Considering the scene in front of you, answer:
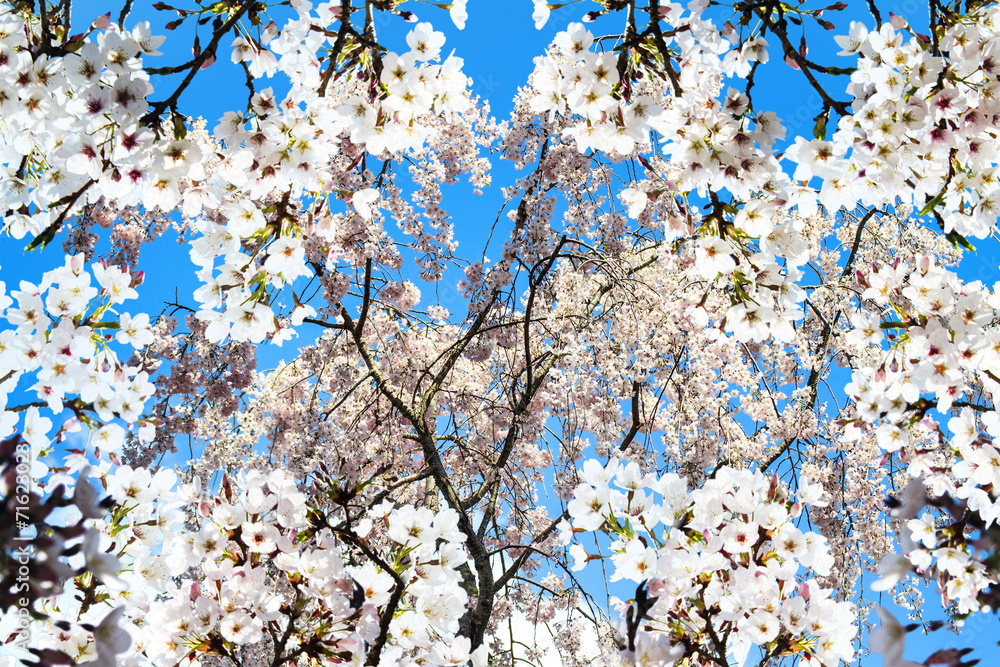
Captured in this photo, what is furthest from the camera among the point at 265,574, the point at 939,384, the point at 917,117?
the point at 939,384

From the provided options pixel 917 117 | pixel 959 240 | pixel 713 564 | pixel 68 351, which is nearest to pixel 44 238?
pixel 68 351

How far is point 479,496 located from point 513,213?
2.37 metres

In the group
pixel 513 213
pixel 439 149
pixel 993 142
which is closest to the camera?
pixel 993 142

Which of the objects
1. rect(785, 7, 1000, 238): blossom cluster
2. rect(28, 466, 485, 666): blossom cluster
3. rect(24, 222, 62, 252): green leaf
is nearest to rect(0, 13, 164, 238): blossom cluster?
rect(24, 222, 62, 252): green leaf

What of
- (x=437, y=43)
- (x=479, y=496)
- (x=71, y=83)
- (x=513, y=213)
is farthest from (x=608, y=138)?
(x=479, y=496)

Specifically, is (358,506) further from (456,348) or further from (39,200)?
(39,200)

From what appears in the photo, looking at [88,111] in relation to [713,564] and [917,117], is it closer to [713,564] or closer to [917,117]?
[713,564]

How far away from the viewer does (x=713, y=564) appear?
6.35 ft

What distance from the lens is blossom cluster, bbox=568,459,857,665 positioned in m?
1.91

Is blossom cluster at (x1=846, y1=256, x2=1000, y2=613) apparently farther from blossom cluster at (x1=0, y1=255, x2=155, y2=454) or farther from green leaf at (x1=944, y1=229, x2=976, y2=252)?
blossom cluster at (x1=0, y1=255, x2=155, y2=454)

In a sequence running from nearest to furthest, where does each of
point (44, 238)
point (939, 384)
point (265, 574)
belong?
point (44, 238)
point (265, 574)
point (939, 384)

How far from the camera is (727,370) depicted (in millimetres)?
6066

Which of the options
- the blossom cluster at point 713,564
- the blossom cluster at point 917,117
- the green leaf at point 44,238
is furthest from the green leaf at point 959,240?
the green leaf at point 44,238

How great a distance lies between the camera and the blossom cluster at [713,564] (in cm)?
191
